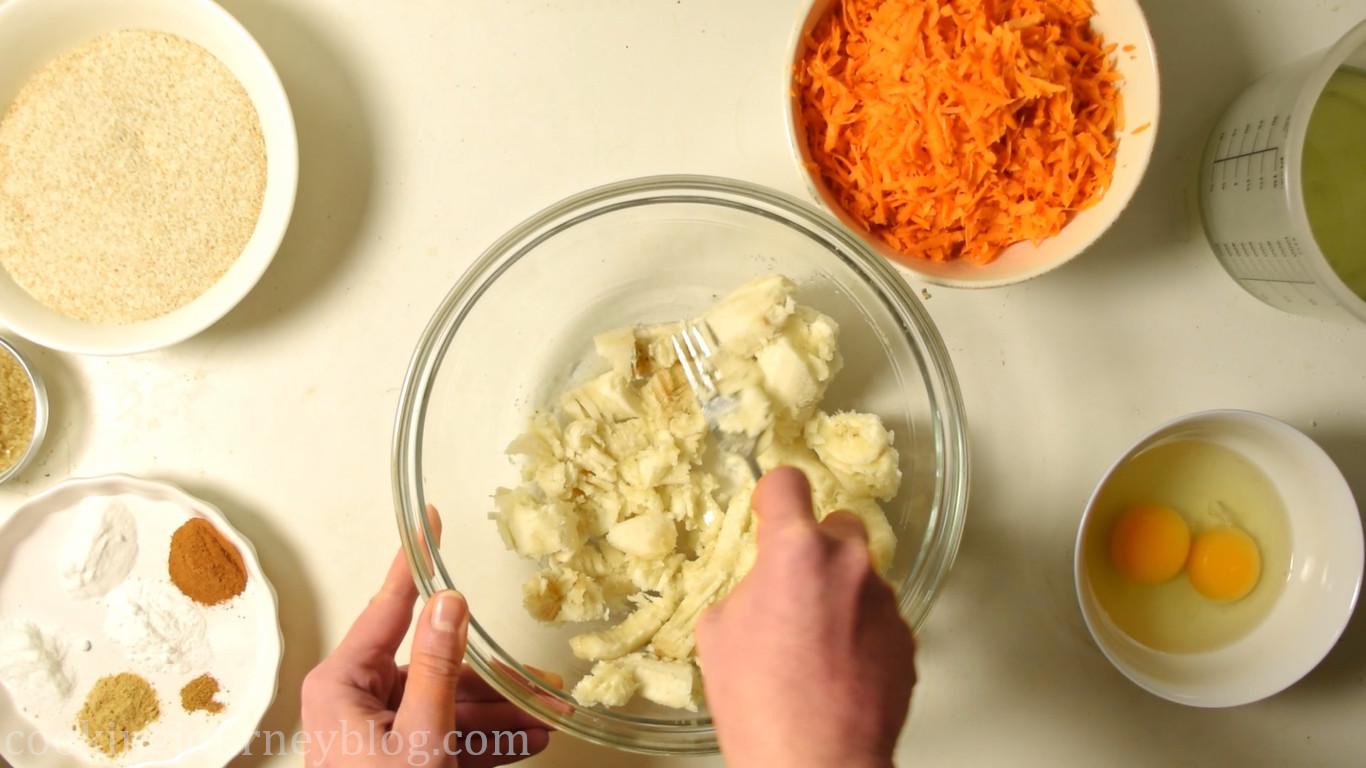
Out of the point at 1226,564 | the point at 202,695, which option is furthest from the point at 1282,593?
the point at 202,695

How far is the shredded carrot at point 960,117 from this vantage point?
1104 millimetres

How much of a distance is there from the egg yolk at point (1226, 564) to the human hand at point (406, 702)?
3.06 feet

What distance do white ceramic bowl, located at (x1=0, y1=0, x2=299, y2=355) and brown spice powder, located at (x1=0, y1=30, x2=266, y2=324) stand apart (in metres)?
0.02

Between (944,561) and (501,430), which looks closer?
(944,561)

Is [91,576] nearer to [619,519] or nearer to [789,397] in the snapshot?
[619,519]

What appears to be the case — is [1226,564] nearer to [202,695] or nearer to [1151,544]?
[1151,544]

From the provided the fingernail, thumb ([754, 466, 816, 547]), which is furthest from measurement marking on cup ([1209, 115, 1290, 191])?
the fingernail

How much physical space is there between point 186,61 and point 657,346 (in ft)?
2.80

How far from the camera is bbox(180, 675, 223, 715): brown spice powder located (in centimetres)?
133

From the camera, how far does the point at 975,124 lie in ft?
3.60

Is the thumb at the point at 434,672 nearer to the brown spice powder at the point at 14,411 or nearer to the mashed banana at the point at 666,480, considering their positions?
the mashed banana at the point at 666,480

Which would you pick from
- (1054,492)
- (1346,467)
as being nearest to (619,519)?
(1054,492)

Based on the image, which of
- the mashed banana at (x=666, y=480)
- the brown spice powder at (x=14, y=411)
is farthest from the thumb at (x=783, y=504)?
the brown spice powder at (x=14, y=411)

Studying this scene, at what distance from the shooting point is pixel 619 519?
4.00ft
